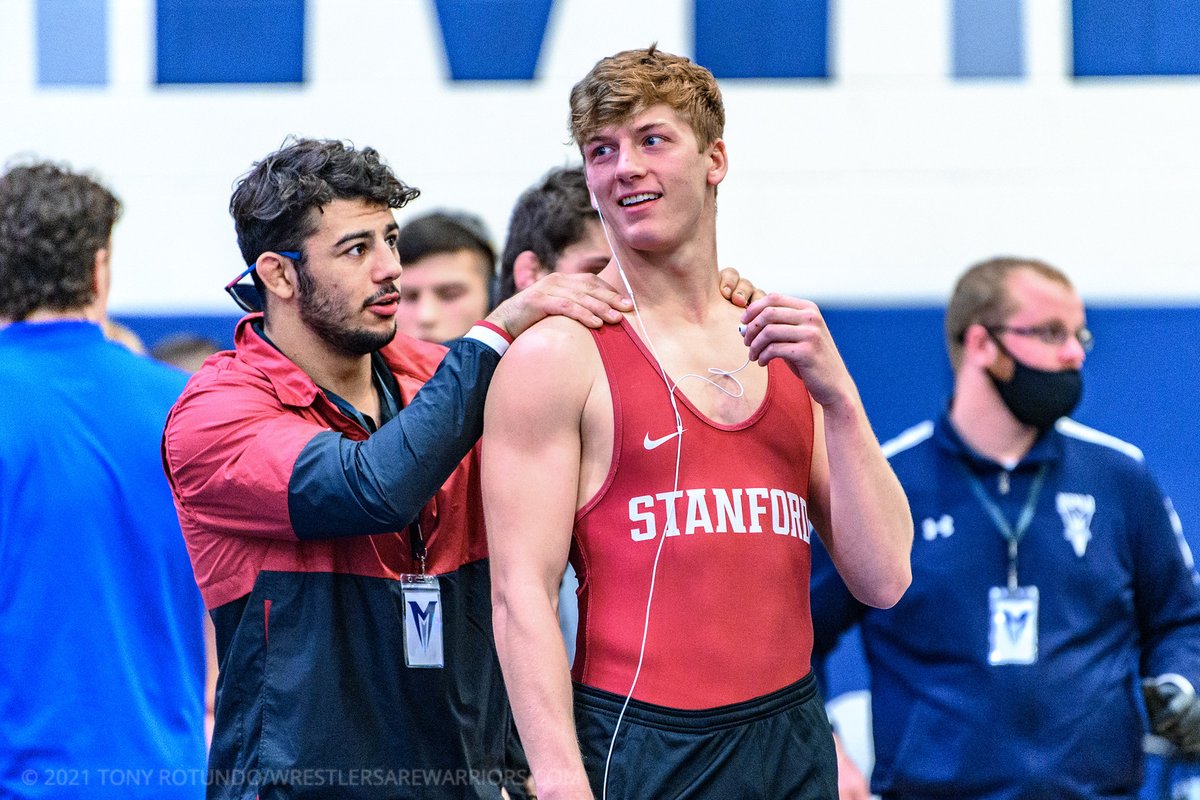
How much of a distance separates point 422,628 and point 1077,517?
1816mm

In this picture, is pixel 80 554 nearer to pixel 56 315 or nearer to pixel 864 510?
pixel 56 315

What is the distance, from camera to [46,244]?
8.73 ft

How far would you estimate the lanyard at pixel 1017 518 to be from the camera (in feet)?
10.9

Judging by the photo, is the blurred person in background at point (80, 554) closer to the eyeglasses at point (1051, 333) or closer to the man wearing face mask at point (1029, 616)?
the man wearing face mask at point (1029, 616)

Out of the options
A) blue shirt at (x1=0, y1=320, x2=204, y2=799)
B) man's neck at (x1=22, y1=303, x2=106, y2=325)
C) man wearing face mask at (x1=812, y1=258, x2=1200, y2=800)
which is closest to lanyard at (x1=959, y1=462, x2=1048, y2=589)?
man wearing face mask at (x1=812, y1=258, x2=1200, y2=800)

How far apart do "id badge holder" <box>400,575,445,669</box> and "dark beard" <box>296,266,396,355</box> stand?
0.39 meters

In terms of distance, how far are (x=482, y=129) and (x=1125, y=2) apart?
1955 mm

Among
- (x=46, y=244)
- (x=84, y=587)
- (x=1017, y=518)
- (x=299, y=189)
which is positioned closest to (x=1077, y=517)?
(x=1017, y=518)

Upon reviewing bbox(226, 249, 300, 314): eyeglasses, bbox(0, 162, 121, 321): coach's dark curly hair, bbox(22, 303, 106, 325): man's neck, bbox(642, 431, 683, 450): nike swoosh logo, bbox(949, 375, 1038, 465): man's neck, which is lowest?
bbox(949, 375, 1038, 465): man's neck

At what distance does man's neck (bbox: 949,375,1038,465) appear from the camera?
3.46m

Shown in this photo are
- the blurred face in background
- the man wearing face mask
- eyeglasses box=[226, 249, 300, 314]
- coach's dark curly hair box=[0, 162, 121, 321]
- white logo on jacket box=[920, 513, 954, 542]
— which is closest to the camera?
eyeglasses box=[226, 249, 300, 314]

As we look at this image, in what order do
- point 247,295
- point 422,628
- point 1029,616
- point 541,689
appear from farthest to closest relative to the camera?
1. point 1029,616
2. point 247,295
3. point 422,628
4. point 541,689

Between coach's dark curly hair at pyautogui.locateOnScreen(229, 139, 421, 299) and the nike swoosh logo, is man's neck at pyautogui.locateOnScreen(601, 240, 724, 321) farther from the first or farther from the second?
coach's dark curly hair at pyautogui.locateOnScreen(229, 139, 421, 299)

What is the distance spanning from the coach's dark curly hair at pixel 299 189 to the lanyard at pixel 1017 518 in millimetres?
1703
